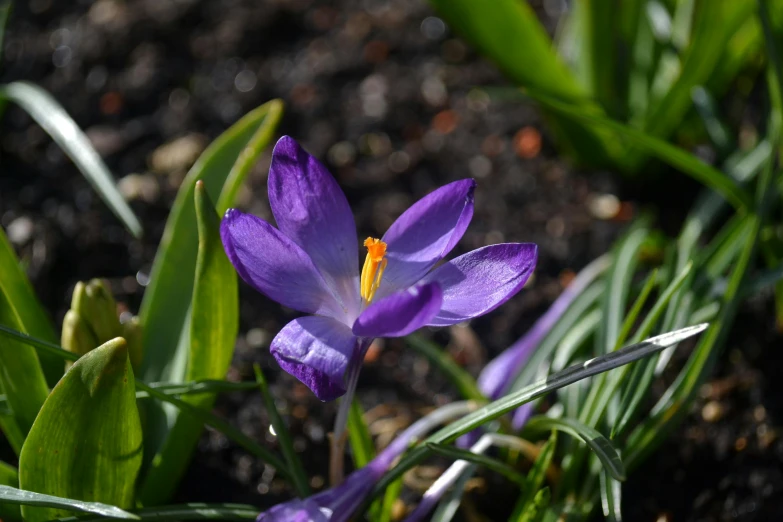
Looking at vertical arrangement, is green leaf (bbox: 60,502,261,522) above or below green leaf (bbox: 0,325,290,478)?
below

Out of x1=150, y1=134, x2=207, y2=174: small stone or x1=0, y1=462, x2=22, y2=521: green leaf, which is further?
x1=150, y1=134, x2=207, y2=174: small stone

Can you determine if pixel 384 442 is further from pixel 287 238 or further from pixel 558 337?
pixel 287 238

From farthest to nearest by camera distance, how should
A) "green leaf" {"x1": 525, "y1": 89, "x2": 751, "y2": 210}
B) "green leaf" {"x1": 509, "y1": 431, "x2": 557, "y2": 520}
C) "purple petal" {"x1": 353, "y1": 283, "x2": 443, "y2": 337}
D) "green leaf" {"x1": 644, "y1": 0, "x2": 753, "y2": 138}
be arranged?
1. "green leaf" {"x1": 644, "y1": 0, "x2": 753, "y2": 138}
2. "green leaf" {"x1": 525, "y1": 89, "x2": 751, "y2": 210}
3. "green leaf" {"x1": 509, "y1": 431, "x2": 557, "y2": 520}
4. "purple petal" {"x1": 353, "y1": 283, "x2": 443, "y2": 337}

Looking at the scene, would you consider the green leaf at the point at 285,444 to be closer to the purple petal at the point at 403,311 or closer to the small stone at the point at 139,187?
the purple petal at the point at 403,311

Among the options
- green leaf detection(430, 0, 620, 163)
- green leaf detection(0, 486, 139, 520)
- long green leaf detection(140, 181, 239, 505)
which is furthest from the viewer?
green leaf detection(430, 0, 620, 163)

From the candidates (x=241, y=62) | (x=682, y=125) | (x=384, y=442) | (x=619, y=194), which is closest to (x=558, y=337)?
(x=384, y=442)

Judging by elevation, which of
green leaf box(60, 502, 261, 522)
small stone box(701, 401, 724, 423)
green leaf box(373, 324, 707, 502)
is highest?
green leaf box(373, 324, 707, 502)

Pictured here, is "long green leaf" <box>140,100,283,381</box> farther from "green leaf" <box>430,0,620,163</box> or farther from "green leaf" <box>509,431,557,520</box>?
"green leaf" <box>430,0,620,163</box>

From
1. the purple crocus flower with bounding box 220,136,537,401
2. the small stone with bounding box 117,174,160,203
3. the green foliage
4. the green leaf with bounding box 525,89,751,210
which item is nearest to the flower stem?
the purple crocus flower with bounding box 220,136,537,401
